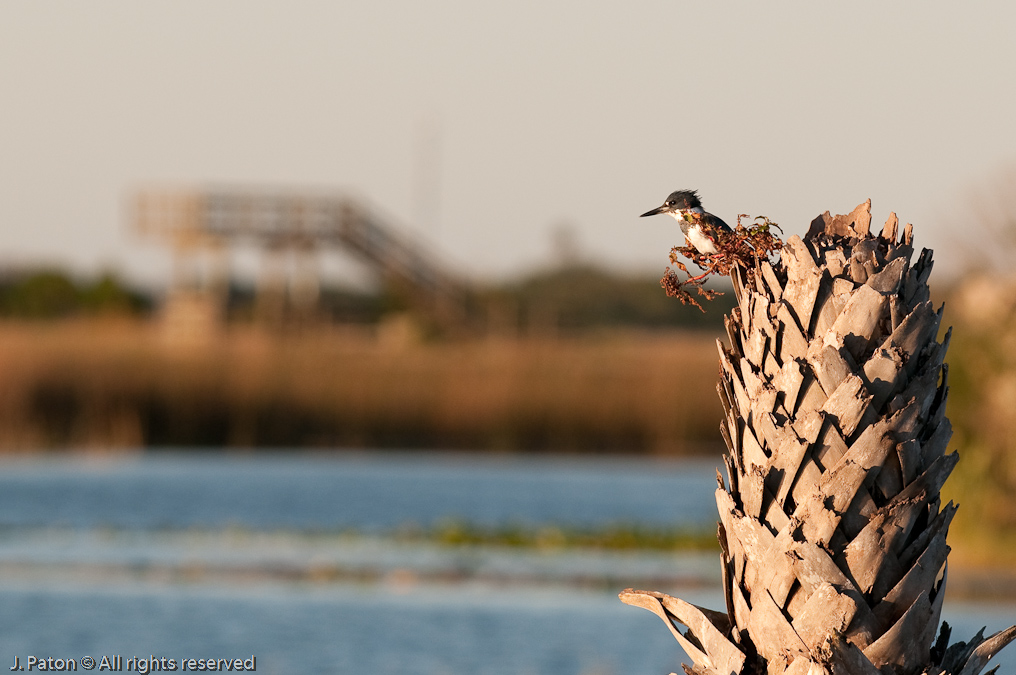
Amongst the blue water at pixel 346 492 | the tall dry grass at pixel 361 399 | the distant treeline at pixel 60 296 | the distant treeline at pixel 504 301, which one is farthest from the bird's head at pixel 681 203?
the distant treeline at pixel 60 296

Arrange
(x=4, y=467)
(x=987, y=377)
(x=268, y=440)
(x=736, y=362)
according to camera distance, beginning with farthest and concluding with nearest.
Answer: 1. (x=268, y=440)
2. (x=4, y=467)
3. (x=987, y=377)
4. (x=736, y=362)

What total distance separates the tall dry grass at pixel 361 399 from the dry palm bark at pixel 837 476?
27627 millimetres

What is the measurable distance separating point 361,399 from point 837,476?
29074mm

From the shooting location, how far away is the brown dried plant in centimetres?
275

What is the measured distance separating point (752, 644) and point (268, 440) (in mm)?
28735

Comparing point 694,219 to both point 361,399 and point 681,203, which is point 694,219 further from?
point 361,399

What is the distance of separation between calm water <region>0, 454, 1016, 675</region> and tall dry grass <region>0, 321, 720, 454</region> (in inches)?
88.5

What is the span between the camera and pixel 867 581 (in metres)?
2.52

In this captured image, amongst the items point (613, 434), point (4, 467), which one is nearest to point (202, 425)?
point (4, 467)

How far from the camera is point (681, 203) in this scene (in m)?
3.15

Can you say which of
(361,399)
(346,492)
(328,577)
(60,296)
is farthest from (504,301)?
(328,577)

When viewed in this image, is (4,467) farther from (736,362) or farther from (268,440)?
(736,362)

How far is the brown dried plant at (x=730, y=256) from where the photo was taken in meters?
2.75

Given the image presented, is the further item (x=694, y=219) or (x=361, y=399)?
(x=361, y=399)
